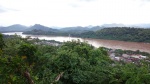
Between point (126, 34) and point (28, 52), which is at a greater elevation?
point (126, 34)

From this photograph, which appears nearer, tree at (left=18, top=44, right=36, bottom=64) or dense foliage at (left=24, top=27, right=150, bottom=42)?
tree at (left=18, top=44, right=36, bottom=64)

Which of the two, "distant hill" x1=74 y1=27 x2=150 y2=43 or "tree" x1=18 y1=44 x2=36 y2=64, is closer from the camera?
"tree" x1=18 y1=44 x2=36 y2=64

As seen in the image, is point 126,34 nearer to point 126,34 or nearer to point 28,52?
point 126,34

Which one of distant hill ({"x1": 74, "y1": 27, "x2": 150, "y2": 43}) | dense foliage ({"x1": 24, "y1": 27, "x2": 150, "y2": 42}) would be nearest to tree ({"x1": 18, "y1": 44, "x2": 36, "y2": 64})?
distant hill ({"x1": 74, "y1": 27, "x2": 150, "y2": 43})

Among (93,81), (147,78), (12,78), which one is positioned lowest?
(93,81)

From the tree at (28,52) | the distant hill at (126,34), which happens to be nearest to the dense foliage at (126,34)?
the distant hill at (126,34)

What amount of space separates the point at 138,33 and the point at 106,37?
16.8 feet

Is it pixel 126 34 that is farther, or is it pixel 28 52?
pixel 126 34

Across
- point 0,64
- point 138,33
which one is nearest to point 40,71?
point 0,64

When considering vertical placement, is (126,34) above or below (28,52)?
above

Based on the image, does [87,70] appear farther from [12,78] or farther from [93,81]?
[12,78]

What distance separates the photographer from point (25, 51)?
20.0ft

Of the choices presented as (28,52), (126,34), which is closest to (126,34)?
(126,34)

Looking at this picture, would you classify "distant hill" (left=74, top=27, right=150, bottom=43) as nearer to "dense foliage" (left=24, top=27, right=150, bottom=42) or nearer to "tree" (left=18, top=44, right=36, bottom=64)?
"dense foliage" (left=24, top=27, right=150, bottom=42)
